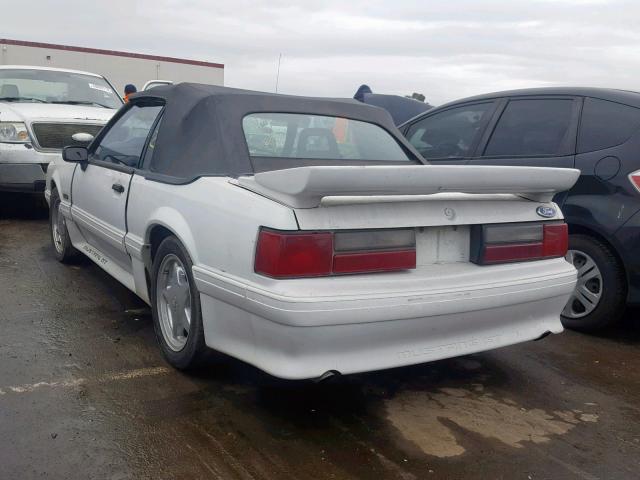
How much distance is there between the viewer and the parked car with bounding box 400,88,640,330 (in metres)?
4.14

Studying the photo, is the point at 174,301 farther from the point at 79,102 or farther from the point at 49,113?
the point at 79,102

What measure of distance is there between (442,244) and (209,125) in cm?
144

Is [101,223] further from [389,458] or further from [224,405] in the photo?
[389,458]

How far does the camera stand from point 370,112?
426 centimetres

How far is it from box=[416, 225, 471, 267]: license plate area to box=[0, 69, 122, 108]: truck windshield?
654 centimetres

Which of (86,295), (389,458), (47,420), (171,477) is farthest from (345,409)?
(86,295)

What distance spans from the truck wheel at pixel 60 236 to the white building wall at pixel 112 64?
47.6 ft

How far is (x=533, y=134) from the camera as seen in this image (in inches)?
190

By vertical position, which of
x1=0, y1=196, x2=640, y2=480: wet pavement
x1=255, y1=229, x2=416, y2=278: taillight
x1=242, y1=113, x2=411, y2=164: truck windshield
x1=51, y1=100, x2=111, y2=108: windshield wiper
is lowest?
x1=0, y1=196, x2=640, y2=480: wet pavement

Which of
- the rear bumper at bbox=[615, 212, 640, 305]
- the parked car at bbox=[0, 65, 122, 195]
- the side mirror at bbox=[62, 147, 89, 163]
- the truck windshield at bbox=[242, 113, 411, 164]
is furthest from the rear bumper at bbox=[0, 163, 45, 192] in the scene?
the rear bumper at bbox=[615, 212, 640, 305]

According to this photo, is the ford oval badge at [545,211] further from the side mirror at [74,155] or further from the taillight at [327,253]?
the side mirror at [74,155]

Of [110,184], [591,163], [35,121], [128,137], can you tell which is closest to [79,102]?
[35,121]

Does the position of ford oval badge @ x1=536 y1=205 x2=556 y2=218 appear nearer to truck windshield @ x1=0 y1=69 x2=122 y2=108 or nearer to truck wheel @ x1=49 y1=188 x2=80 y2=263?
truck wheel @ x1=49 y1=188 x2=80 y2=263

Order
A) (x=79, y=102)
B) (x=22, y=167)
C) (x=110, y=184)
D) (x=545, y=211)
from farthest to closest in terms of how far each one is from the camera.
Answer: (x=79, y=102) → (x=22, y=167) → (x=110, y=184) → (x=545, y=211)
